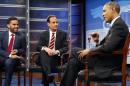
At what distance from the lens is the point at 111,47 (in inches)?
147

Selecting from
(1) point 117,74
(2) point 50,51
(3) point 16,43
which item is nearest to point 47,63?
(2) point 50,51

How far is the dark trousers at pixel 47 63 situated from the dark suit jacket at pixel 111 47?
1245 mm

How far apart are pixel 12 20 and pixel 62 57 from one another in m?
1.04

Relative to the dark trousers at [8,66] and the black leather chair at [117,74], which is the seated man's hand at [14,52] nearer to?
the dark trousers at [8,66]

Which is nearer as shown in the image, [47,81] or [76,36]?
[47,81]

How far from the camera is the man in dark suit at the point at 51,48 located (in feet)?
16.3

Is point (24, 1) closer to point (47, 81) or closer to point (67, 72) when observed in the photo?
point (47, 81)

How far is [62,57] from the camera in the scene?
5004 millimetres

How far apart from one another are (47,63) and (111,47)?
4.73 feet

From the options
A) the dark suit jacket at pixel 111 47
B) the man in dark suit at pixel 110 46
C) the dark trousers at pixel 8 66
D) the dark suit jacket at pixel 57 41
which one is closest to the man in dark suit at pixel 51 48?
the dark suit jacket at pixel 57 41

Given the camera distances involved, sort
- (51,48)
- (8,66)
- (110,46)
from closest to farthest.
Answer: (110,46) → (8,66) → (51,48)

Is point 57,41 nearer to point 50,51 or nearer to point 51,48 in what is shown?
point 51,48

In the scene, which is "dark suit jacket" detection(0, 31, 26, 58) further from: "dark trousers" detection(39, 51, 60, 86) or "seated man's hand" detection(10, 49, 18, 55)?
"dark trousers" detection(39, 51, 60, 86)

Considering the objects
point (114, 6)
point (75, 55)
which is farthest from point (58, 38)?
point (114, 6)
